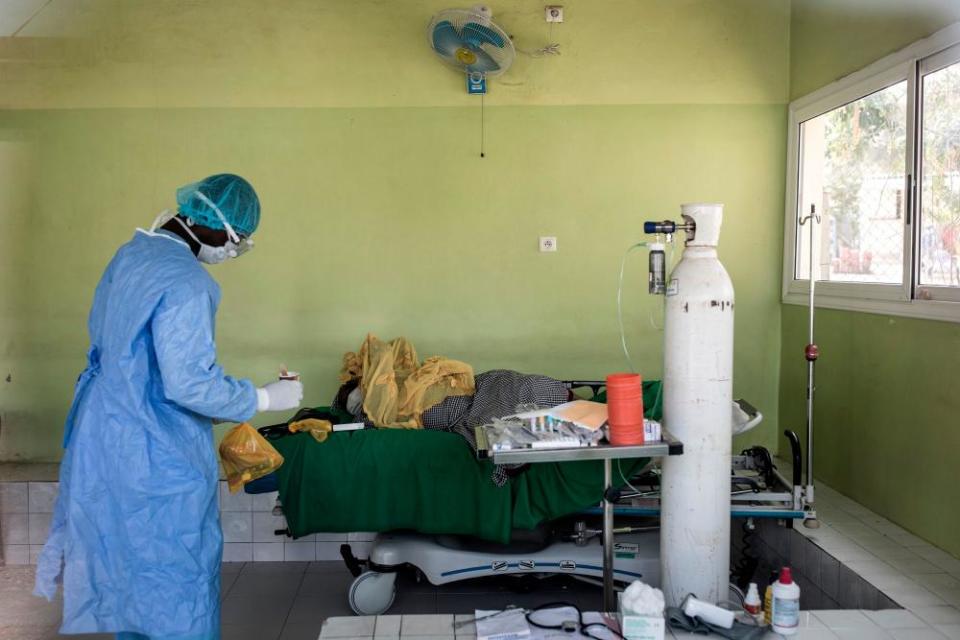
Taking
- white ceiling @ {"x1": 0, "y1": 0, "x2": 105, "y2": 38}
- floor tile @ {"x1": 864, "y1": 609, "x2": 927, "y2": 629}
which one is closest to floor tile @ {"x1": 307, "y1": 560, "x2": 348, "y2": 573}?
floor tile @ {"x1": 864, "y1": 609, "x2": 927, "y2": 629}

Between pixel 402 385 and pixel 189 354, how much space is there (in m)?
1.52

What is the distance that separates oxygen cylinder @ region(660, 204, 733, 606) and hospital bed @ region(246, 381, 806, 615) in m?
0.69

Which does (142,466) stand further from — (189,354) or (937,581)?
(937,581)

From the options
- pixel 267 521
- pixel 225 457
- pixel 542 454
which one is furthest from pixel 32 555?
pixel 542 454

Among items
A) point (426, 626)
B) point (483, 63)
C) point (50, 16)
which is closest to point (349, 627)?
point (426, 626)

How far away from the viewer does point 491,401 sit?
11.2 feet

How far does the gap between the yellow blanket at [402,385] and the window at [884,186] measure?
1551 mm

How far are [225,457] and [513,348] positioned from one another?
79.8 inches

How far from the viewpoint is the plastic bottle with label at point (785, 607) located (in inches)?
86.9

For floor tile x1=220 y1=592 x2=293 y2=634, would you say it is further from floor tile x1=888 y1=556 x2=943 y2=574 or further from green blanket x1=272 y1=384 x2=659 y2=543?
floor tile x1=888 y1=556 x2=943 y2=574

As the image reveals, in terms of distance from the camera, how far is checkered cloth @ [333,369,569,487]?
10.9ft

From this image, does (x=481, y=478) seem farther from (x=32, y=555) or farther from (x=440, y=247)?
(x=32, y=555)

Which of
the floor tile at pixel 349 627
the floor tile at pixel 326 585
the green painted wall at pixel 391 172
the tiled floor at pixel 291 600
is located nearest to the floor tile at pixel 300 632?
the tiled floor at pixel 291 600

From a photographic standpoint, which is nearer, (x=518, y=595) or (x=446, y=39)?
Answer: (x=518, y=595)
